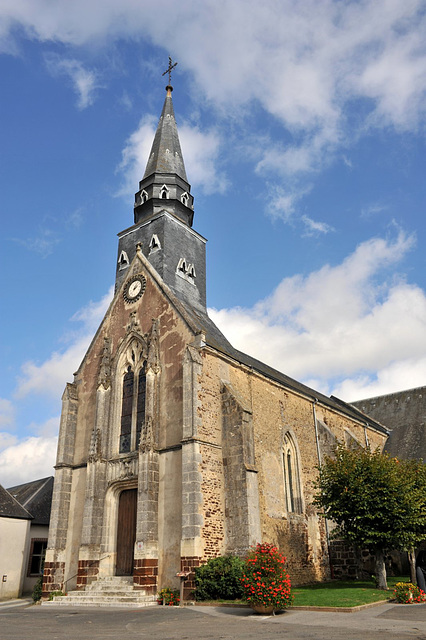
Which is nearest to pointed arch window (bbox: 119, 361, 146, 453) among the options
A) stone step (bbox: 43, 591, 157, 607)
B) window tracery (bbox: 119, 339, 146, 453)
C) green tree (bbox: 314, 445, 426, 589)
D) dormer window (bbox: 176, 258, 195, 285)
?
window tracery (bbox: 119, 339, 146, 453)

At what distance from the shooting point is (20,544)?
2398 cm

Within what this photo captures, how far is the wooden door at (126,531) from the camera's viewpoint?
19.4 metres

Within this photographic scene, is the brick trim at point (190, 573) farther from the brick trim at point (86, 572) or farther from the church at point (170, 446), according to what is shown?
the brick trim at point (86, 572)

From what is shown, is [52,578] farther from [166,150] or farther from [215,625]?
[166,150]

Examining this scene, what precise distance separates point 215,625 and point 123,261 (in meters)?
18.6

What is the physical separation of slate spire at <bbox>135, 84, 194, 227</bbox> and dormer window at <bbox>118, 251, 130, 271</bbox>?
2.08 metres

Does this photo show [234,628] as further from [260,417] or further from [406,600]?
[260,417]

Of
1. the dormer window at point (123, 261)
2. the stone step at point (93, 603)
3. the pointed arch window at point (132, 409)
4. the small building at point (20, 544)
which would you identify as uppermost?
the dormer window at point (123, 261)

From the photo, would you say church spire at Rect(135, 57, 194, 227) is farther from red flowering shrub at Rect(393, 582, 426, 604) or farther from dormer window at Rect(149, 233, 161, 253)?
red flowering shrub at Rect(393, 582, 426, 604)

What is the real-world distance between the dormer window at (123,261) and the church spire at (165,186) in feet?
6.59

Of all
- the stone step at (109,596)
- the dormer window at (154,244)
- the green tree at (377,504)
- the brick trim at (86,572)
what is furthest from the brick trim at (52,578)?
the dormer window at (154,244)

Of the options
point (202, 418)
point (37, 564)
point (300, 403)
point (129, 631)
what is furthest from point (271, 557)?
point (37, 564)

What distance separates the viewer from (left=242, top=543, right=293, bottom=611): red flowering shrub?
1315 centimetres

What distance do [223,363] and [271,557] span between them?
8423 millimetres
